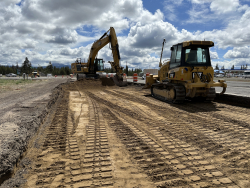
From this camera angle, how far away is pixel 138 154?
345 centimetres

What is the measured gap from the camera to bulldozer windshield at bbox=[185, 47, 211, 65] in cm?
854

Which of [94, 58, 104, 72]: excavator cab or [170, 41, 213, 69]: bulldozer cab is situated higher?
[94, 58, 104, 72]: excavator cab

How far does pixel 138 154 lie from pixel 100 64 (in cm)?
1879

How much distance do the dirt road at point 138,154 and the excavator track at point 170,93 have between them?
2.76 m

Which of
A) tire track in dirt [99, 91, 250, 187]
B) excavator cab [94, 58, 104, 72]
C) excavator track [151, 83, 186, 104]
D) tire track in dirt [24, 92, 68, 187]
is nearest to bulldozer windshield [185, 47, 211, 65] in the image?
excavator track [151, 83, 186, 104]

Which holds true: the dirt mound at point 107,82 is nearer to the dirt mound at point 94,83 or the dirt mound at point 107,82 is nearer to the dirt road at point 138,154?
the dirt mound at point 94,83

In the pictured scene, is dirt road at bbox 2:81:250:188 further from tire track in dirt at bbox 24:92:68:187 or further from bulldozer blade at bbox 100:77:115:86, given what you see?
bulldozer blade at bbox 100:77:115:86

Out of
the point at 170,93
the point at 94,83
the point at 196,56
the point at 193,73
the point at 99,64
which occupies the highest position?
the point at 99,64

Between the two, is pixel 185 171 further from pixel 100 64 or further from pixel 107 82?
pixel 100 64

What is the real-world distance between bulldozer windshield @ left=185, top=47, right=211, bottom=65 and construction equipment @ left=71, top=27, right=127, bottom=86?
9.28 metres

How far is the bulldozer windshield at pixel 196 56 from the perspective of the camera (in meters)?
8.54

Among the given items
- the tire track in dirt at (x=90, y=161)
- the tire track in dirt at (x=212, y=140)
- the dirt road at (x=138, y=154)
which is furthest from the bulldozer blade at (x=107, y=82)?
the tire track in dirt at (x=90, y=161)

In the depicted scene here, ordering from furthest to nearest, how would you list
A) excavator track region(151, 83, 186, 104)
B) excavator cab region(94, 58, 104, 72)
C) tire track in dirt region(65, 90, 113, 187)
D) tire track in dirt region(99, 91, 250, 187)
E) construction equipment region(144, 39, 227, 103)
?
excavator cab region(94, 58, 104, 72)
excavator track region(151, 83, 186, 104)
construction equipment region(144, 39, 227, 103)
tire track in dirt region(99, 91, 250, 187)
tire track in dirt region(65, 90, 113, 187)

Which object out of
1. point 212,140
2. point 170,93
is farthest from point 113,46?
point 212,140
